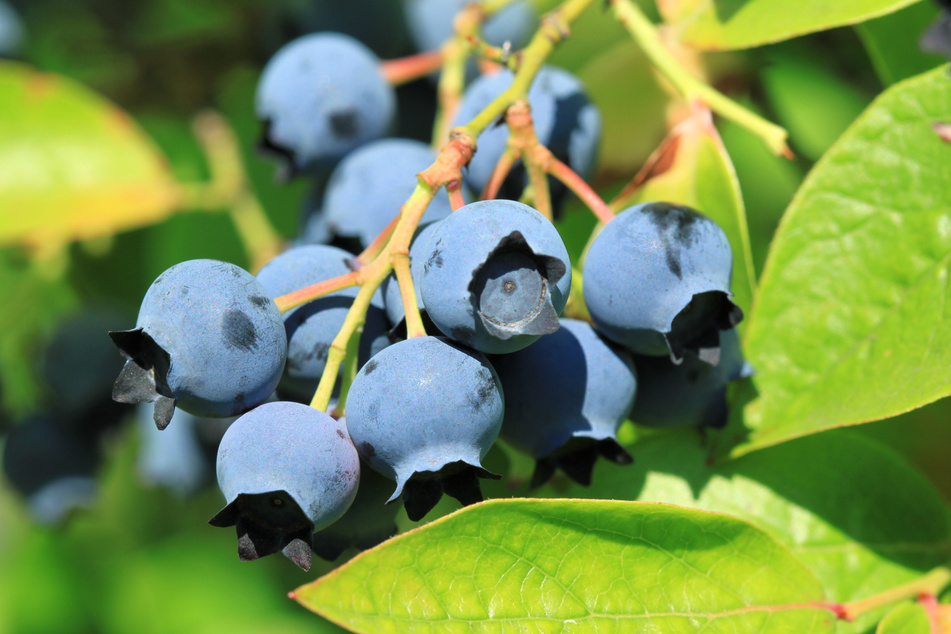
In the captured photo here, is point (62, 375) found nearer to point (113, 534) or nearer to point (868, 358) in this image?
point (113, 534)

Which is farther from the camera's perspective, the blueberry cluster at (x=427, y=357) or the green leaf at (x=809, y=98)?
the green leaf at (x=809, y=98)

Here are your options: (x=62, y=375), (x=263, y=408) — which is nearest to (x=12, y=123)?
(x=62, y=375)

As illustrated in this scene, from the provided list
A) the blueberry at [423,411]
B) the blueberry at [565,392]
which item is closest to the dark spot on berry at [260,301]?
the blueberry at [423,411]

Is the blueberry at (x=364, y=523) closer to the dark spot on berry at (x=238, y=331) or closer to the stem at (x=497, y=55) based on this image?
the dark spot on berry at (x=238, y=331)

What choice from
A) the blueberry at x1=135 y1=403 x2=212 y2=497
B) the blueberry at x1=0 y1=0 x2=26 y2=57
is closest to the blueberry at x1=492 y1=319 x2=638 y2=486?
the blueberry at x1=135 y1=403 x2=212 y2=497

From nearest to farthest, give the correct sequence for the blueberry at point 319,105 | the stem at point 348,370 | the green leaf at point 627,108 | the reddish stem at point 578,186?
1. the stem at point 348,370
2. the reddish stem at point 578,186
3. the blueberry at point 319,105
4. the green leaf at point 627,108

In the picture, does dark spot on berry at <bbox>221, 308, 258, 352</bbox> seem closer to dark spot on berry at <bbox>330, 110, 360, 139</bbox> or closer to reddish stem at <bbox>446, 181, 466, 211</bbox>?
reddish stem at <bbox>446, 181, 466, 211</bbox>
